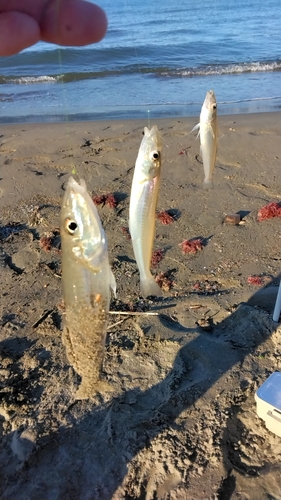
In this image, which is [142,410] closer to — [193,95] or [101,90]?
[193,95]

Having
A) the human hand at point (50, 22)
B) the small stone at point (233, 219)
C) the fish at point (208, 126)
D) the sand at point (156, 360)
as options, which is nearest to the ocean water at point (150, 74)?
the sand at point (156, 360)

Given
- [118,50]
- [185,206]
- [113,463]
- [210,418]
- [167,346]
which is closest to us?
[113,463]

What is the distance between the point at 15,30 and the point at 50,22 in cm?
21

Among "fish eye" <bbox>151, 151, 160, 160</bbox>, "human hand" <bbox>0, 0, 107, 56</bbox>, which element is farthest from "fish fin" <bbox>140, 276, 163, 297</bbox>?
"human hand" <bbox>0, 0, 107, 56</bbox>

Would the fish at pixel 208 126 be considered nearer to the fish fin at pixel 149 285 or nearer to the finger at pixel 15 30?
the fish fin at pixel 149 285

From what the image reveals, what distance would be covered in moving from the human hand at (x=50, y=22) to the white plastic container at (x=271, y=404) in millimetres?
3549

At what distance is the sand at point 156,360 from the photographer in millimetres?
4059

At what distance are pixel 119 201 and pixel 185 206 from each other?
4.37 ft

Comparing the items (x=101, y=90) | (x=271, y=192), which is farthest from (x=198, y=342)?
(x=101, y=90)

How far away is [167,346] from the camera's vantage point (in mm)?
5293

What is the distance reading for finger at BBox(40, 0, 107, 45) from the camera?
2.11 metres

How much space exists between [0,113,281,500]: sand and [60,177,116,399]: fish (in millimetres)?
1859

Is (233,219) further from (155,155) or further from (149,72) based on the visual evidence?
(149,72)

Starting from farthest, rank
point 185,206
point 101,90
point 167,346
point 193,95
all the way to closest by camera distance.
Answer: point 101,90, point 193,95, point 185,206, point 167,346
